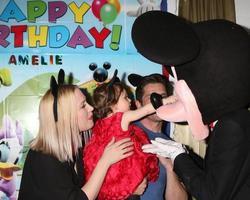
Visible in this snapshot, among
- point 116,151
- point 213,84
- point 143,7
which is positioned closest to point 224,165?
point 213,84

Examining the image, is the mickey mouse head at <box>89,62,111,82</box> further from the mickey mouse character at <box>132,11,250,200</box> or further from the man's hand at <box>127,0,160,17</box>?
the mickey mouse character at <box>132,11,250,200</box>

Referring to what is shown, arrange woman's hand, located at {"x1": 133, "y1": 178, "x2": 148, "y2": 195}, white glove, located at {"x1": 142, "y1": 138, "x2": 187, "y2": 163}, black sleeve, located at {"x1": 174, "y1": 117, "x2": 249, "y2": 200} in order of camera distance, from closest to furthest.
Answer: black sleeve, located at {"x1": 174, "y1": 117, "x2": 249, "y2": 200}
white glove, located at {"x1": 142, "y1": 138, "x2": 187, "y2": 163}
woman's hand, located at {"x1": 133, "y1": 178, "x2": 148, "y2": 195}

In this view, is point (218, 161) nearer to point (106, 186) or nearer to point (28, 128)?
point (106, 186)

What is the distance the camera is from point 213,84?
886mm

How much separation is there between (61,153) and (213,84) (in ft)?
2.10

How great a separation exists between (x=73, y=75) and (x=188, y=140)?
80 centimetres

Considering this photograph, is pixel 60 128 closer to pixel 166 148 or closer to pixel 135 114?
pixel 135 114

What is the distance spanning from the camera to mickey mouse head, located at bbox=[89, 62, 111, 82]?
6.46 ft

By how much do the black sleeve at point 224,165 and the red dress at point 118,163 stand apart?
1.30 feet

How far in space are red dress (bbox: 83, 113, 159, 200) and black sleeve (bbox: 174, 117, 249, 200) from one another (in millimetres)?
396

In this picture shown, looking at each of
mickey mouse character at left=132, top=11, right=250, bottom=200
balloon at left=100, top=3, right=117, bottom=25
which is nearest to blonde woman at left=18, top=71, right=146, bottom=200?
mickey mouse character at left=132, top=11, right=250, bottom=200

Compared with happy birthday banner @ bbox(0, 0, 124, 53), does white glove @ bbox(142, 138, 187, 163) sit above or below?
below

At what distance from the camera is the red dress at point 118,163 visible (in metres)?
1.26

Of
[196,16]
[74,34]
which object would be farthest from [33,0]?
[196,16]
